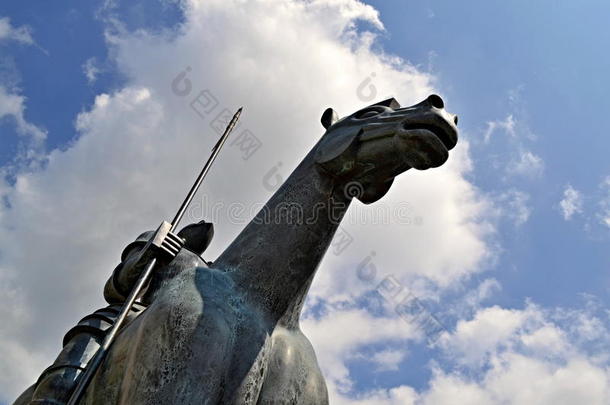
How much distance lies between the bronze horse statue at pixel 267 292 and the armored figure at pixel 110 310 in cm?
18

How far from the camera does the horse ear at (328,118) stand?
6.01m

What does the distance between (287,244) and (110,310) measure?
6.76 feet

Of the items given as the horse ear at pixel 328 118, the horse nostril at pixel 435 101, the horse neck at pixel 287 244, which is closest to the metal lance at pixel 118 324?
the horse neck at pixel 287 244

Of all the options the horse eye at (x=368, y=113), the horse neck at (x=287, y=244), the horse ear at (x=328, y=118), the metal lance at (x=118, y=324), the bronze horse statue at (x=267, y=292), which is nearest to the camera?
the bronze horse statue at (x=267, y=292)

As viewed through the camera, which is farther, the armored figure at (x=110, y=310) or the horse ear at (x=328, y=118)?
the horse ear at (x=328, y=118)

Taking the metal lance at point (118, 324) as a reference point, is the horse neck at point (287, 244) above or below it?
above

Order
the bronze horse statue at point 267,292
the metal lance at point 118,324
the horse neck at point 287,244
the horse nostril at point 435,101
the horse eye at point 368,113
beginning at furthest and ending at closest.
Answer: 1. the horse eye at point 368,113
2. the horse nostril at point 435,101
3. the horse neck at point 287,244
4. the metal lance at point 118,324
5. the bronze horse statue at point 267,292

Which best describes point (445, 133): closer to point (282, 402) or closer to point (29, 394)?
point (282, 402)

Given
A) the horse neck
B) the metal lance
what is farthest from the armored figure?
the horse neck

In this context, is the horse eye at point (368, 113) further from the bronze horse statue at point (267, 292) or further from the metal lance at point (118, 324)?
the metal lance at point (118, 324)

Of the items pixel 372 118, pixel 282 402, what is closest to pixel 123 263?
pixel 282 402

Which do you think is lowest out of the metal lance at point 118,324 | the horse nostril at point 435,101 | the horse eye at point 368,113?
the metal lance at point 118,324

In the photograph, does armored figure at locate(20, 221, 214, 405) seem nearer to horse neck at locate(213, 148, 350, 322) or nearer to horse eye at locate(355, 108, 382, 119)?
horse neck at locate(213, 148, 350, 322)

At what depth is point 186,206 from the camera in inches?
236
